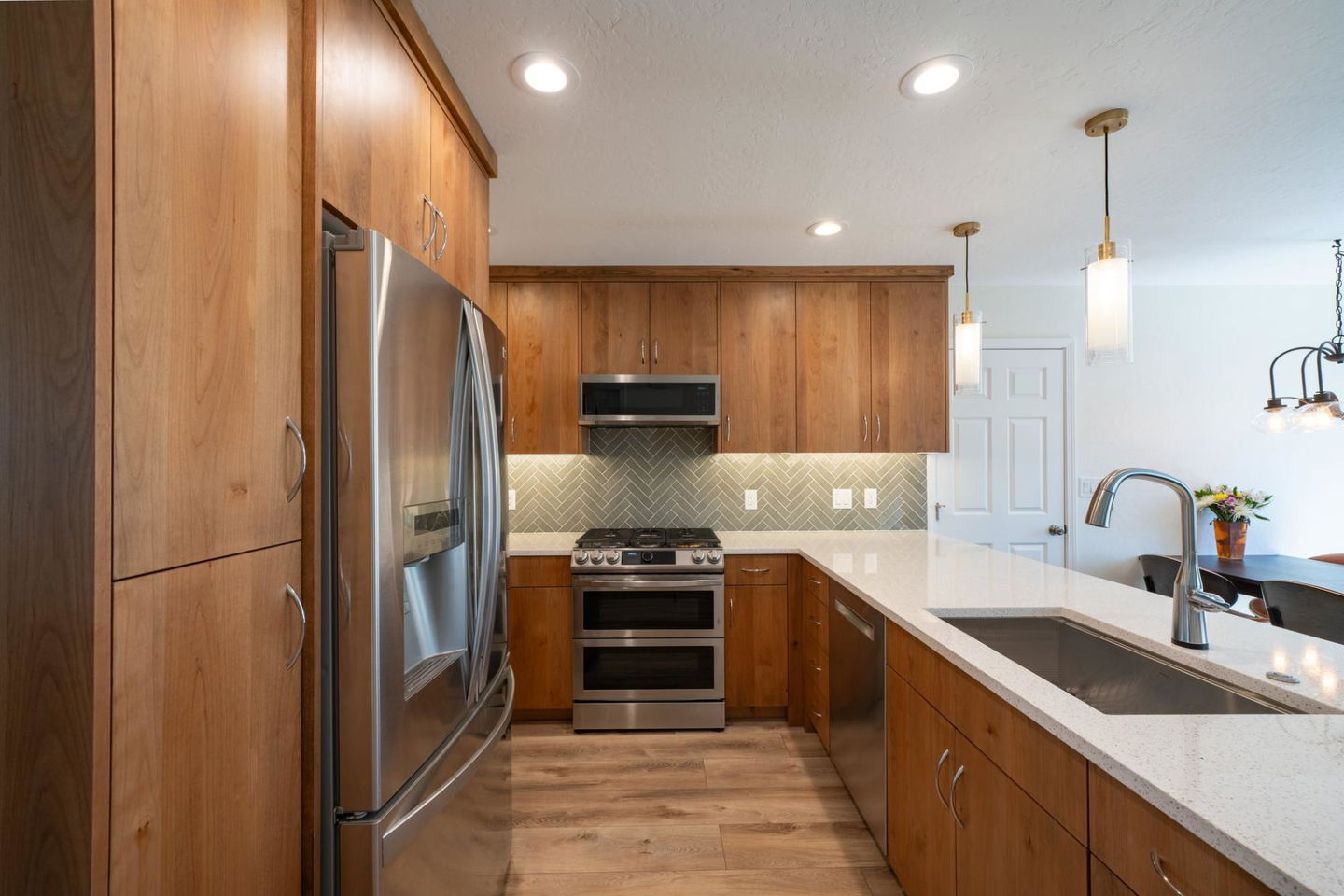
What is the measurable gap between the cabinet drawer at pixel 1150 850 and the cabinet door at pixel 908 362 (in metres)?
2.57

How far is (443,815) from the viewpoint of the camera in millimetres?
1359

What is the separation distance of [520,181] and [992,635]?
2.25 m

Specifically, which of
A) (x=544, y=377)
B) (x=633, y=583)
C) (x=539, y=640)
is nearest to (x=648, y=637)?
(x=633, y=583)

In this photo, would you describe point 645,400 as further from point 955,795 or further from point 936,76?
point 955,795

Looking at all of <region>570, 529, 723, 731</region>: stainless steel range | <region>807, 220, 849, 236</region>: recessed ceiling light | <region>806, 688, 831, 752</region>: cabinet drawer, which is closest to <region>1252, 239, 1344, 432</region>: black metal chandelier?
<region>807, 220, 849, 236</region>: recessed ceiling light

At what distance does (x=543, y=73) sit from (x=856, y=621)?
6.54 ft

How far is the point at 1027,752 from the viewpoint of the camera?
1146 millimetres

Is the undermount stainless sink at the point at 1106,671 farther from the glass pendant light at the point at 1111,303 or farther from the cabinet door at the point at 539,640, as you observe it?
the cabinet door at the point at 539,640

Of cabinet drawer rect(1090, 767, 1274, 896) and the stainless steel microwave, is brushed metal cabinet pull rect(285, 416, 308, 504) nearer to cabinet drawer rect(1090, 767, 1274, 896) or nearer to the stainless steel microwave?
cabinet drawer rect(1090, 767, 1274, 896)

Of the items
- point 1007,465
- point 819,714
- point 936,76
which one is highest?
point 936,76

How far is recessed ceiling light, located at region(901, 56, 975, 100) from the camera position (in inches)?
62.2

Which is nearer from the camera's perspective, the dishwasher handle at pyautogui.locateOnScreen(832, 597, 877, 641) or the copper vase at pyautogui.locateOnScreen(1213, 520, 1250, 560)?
the dishwasher handle at pyautogui.locateOnScreen(832, 597, 877, 641)

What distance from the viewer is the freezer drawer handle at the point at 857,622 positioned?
2.03 metres

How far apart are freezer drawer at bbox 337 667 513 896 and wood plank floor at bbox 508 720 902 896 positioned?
32cm
